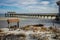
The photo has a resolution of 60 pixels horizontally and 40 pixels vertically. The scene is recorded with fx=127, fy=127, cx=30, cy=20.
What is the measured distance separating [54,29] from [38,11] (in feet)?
1.26

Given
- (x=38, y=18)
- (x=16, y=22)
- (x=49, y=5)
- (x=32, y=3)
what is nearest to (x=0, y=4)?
(x=16, y=22)

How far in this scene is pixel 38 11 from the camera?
2037mm

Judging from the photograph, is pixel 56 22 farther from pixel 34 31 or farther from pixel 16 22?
pixel 16 22

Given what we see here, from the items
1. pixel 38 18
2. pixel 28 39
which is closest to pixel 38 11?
pixel 38 18

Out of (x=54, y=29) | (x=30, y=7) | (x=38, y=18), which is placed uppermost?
(x=30, y=7)

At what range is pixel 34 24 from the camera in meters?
2.03

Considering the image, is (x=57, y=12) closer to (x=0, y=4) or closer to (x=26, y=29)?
(x=26, y=29)

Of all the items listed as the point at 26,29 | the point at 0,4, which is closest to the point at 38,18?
the point at 26,29

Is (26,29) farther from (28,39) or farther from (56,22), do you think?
(56,22)

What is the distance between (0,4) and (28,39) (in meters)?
0.71

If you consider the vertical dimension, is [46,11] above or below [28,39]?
above

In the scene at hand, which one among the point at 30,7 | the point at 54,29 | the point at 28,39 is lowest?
the point at 28,39

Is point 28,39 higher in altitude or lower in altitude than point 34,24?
lower

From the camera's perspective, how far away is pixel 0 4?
6.59 feet
